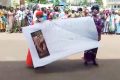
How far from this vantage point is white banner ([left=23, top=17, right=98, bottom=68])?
10844mm

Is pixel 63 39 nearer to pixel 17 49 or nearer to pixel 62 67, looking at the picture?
pixel 62 67

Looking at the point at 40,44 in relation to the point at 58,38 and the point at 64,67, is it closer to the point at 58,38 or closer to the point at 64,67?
the point at 58,38

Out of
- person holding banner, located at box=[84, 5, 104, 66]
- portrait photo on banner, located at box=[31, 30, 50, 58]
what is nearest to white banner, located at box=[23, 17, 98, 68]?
portrait photo on banner, located at box=[31, 30, 50, 58]

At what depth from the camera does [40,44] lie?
35.6 feet

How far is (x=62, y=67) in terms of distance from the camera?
1150 cm

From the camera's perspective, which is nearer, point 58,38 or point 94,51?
point 58,38

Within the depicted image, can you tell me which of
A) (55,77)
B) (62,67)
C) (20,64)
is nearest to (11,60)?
(20,64)

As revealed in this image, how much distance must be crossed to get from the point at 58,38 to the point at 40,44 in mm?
564

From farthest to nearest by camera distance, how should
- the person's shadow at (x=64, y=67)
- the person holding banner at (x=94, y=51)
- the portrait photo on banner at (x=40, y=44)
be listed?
the person holding banner at (x=94, y=51) → the person's shadow at (x=64, y=67) → the portrait photo on banner at (x=40, y=44)

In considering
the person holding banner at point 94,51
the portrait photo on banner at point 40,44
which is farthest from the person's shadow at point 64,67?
the portrait photo on banner at point 40,44

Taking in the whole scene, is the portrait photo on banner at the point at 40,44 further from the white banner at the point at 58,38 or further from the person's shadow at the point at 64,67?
the person's shadow at the point at 64,67

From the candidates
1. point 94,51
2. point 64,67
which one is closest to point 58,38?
point 64,67

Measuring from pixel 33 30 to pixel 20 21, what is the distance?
15.4 m

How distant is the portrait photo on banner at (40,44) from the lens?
10820 millimetres
